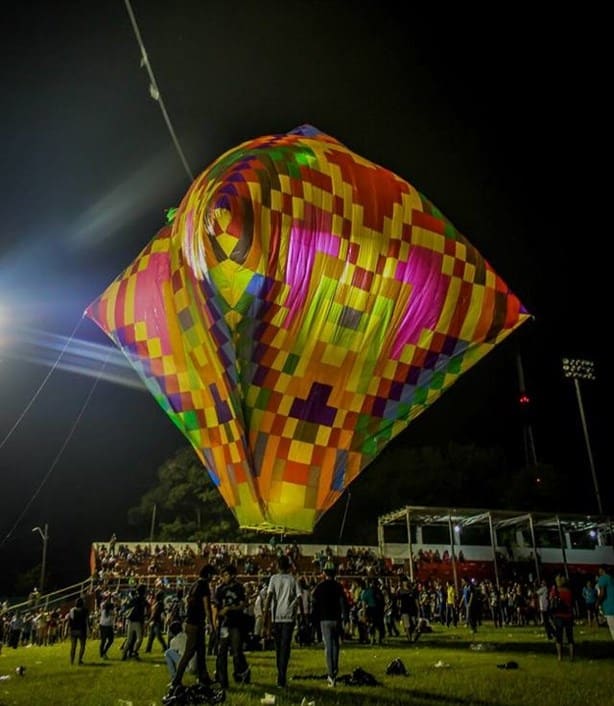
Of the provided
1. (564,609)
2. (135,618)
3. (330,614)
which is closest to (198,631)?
(330,614)

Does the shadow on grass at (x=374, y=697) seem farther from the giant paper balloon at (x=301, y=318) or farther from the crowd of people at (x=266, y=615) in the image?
the giant paper balloon at (x=301, y=318)

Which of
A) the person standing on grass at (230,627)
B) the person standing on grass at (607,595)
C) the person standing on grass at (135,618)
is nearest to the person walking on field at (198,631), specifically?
the person standing on grass at (230,627)

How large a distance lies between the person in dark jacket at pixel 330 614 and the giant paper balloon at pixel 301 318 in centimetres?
114

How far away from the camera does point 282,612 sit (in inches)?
321

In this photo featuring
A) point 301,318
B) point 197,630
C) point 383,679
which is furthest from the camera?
point 301,318

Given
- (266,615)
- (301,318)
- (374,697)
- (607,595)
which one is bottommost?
(374,697)

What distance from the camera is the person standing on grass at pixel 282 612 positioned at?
818cm

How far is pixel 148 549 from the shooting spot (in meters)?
29.0

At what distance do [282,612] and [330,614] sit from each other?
80cm

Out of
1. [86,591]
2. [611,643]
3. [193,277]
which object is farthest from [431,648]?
[86,591]

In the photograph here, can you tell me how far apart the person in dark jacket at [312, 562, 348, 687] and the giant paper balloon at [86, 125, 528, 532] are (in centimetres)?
114

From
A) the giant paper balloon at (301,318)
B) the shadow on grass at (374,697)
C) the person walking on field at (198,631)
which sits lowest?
the shadow on grass at (374,697)

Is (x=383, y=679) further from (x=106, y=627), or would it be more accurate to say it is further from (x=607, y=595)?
(x=106, y=627)

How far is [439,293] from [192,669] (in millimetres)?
6970
